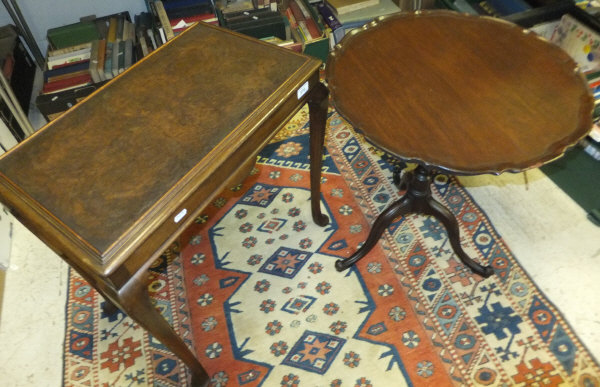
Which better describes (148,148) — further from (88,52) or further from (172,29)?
(88,52)

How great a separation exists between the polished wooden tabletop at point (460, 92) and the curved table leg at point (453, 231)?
0.53 meters

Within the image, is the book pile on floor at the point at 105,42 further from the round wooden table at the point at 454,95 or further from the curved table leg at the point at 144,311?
the curved table leg at the point at 144,311

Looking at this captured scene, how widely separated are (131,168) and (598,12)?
2680 millimetres

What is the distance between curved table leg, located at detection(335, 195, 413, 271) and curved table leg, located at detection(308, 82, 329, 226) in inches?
11.9

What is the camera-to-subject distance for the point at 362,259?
217 cm

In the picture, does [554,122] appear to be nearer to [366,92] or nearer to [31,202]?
[366,92]

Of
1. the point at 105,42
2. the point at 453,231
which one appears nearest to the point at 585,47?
the point at 453,231

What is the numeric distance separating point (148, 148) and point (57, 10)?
2500 mm

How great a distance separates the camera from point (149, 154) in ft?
4.35

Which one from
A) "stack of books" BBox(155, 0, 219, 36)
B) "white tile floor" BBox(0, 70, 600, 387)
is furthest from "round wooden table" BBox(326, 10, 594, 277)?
"stack of books" BBox(155, 0, 219, 36)

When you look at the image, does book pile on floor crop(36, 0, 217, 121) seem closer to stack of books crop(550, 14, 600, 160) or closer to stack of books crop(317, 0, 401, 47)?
stack of books crop(317, 0, 401, 47)

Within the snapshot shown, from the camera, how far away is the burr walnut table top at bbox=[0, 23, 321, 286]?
1.17m

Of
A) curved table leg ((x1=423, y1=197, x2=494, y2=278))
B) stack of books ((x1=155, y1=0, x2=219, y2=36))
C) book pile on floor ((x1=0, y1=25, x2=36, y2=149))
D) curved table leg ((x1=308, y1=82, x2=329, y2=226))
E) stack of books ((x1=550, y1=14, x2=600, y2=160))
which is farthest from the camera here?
stack of books ((x1=155, y1=0, x2=219, y2=36))

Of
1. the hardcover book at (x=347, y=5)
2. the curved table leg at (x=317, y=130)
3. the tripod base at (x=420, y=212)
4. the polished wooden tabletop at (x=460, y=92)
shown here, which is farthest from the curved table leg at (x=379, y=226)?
the hardcover book at (x=347, y=5)
